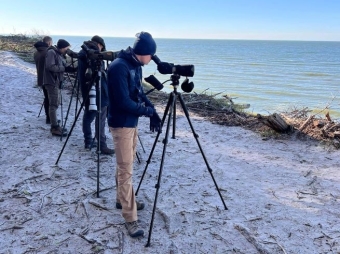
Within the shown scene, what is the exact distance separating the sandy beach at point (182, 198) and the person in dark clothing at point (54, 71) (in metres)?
0.58

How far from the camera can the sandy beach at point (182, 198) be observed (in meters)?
3.28

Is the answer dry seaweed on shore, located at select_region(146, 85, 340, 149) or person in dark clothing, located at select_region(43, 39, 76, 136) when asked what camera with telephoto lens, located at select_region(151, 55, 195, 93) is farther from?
dry seaweed on shore, located at select_region(146, 85, 340, 149)

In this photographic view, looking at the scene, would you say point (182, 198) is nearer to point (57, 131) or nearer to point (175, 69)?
point (175, 69)

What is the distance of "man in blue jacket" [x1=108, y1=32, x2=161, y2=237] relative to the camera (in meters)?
2.95

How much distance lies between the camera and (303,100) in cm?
1748

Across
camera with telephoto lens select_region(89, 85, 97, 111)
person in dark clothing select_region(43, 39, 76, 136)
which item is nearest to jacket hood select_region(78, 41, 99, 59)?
camera with telephoto lens select_region(89, 85, 97, 111)

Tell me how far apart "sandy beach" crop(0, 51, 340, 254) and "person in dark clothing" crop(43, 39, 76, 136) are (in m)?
0.58

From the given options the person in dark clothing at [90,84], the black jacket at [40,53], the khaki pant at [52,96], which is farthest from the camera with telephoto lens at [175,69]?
the black jacket at [40,53]

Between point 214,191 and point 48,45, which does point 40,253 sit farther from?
point 48,45

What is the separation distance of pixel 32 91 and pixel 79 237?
8.53m

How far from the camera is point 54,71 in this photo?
229 inches

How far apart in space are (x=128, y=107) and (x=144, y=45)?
58 centimetres

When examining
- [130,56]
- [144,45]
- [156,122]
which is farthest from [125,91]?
[156,122]

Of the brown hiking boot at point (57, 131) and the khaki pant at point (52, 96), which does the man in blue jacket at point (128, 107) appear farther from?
the brown hiking boot at point (57, 131)
